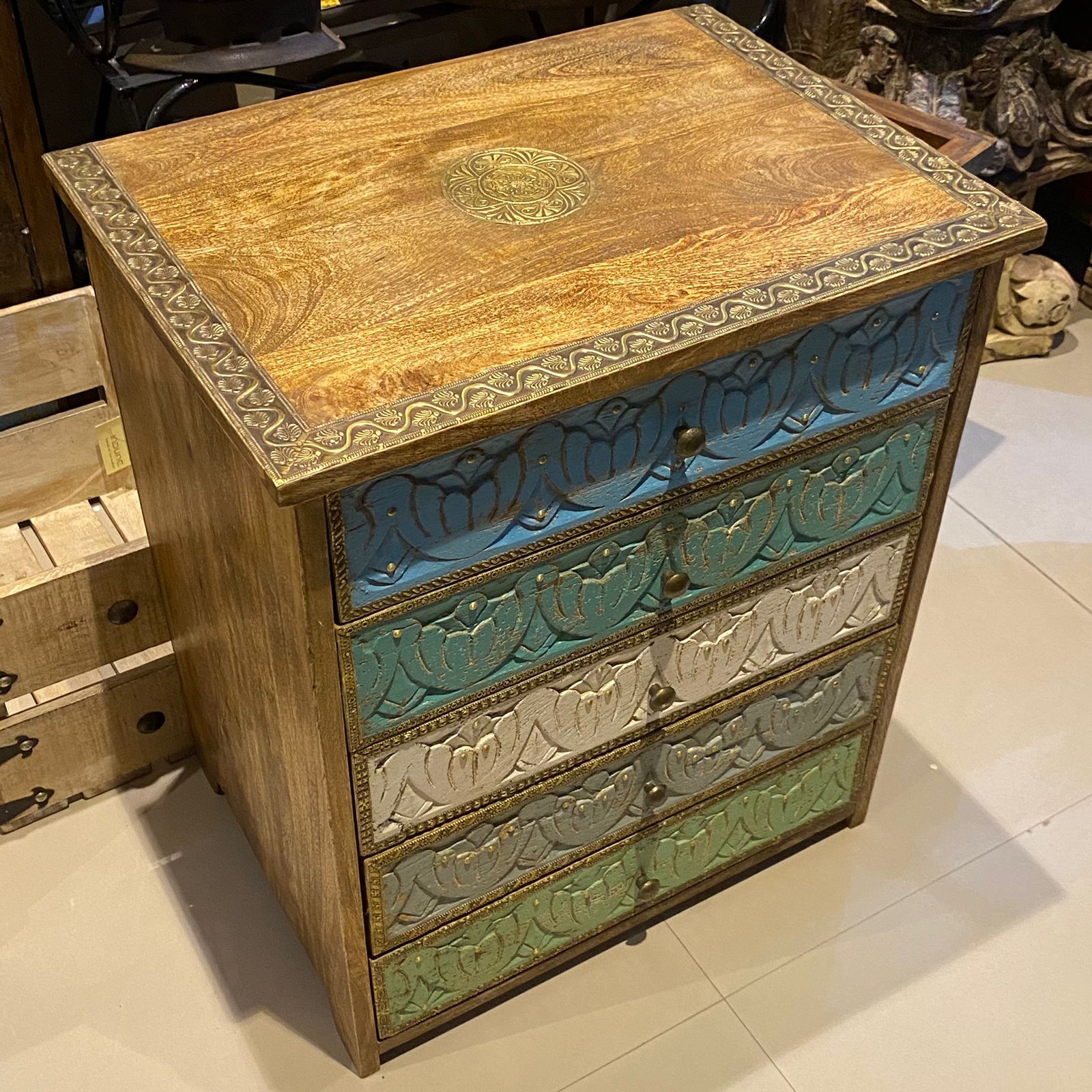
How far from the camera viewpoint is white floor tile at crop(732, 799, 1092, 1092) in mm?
1550

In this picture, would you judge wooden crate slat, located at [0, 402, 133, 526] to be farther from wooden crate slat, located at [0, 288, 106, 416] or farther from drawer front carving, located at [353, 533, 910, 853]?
drawer front carving, located at [353, 533, 910, 853]

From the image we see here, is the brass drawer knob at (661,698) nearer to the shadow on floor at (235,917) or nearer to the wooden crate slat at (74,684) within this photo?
the shadow on floor at (235,917)

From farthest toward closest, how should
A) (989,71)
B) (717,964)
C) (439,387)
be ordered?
(989,71)
(717,964)
(439,387)

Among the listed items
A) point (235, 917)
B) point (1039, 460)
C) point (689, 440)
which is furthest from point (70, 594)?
point (1039, 460)

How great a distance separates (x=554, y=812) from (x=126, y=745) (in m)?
0.64

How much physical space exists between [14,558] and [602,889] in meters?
→ 0.84

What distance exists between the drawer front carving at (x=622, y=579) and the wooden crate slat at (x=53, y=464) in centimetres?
79

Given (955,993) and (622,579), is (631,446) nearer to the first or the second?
(622,579)

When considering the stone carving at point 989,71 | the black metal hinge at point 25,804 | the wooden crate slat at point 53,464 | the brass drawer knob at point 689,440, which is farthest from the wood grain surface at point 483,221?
the stone carving at point 989,71

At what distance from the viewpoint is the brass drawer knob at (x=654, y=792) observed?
146cm

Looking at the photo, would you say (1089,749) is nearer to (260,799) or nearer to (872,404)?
(872,404)

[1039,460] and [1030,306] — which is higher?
[1030,306]

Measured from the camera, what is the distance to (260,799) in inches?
60.1

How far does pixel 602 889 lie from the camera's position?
154 cm
